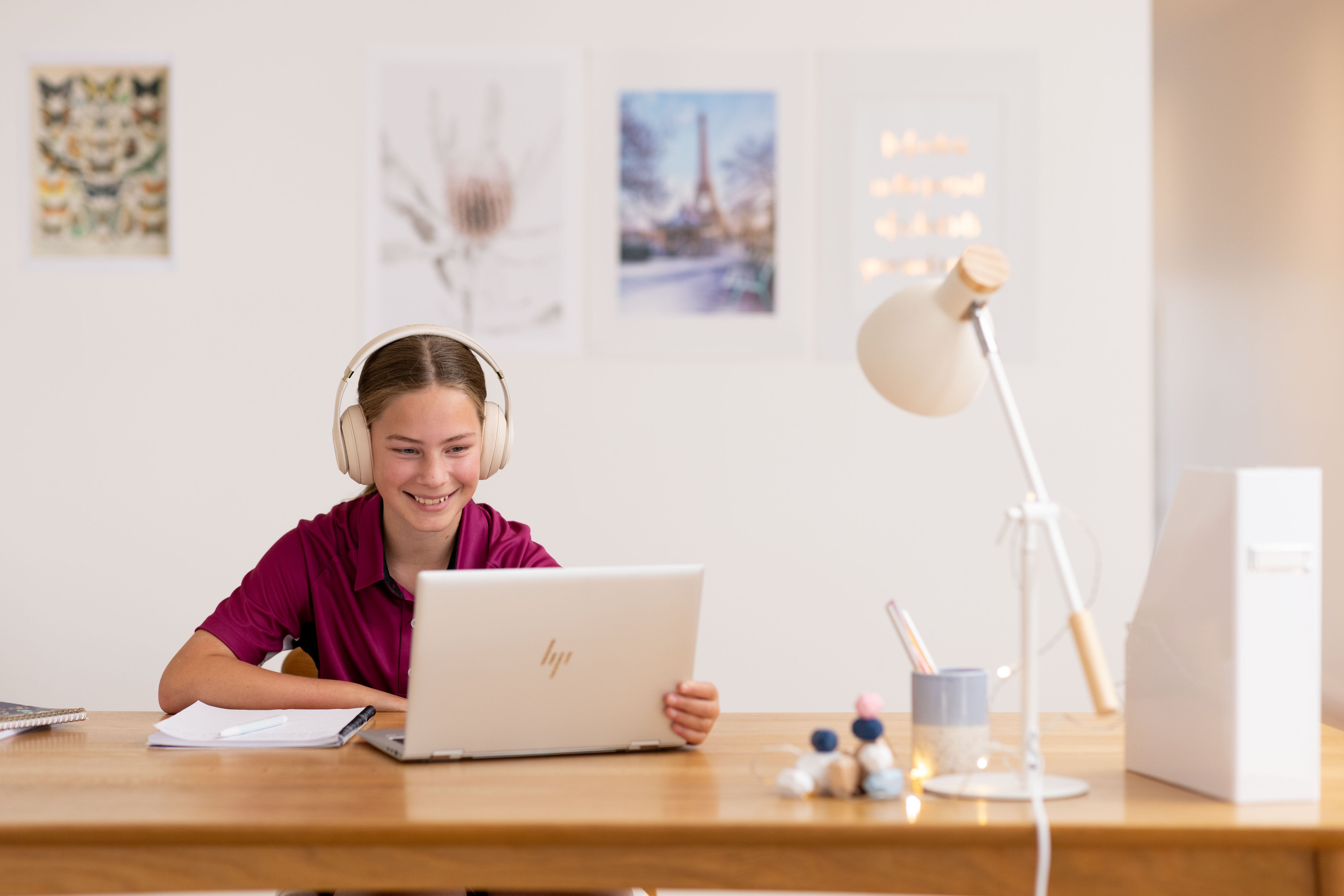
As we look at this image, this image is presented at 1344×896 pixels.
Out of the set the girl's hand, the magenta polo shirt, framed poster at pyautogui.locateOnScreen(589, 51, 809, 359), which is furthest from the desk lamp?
framed poster at pyautogui.locateOnScreen(589, 51, 809, 359)

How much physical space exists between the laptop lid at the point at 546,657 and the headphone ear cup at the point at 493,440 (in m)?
0.58

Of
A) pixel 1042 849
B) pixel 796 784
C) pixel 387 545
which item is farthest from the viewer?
pixel 387 545

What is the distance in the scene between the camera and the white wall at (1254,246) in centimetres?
316

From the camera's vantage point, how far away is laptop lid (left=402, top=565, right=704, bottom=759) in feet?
4.11

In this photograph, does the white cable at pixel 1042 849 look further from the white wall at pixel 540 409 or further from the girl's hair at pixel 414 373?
the white wall at pixel 540 409

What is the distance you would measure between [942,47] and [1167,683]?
6.72 ft

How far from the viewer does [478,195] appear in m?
2.88

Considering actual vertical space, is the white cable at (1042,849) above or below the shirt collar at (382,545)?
below

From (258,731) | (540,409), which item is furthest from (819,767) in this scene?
(540,409)

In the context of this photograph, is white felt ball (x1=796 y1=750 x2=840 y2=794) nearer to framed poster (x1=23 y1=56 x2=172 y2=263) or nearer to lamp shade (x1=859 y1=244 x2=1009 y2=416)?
lamp shade (x1=859 y1=244 x2=1009 y2=416)

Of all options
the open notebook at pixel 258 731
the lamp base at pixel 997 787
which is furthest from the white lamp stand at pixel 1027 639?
the open notebook at pixel 258 731

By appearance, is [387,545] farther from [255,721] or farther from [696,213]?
[696,213]

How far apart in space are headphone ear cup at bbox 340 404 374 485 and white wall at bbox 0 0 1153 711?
1070 millimetres

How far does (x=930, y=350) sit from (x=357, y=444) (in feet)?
3.10
